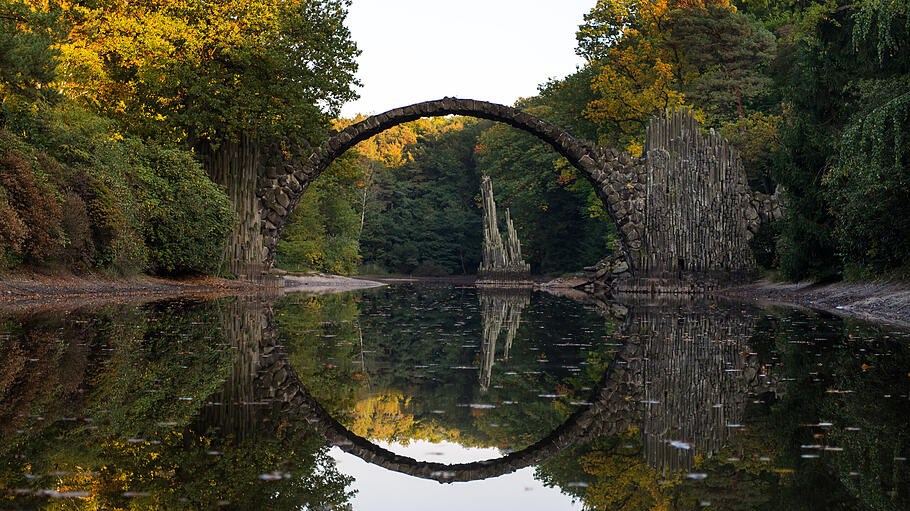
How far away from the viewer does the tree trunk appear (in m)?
23.3

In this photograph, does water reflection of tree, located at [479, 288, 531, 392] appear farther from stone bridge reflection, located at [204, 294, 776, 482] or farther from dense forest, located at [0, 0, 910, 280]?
dense forest, located at [0, 0, 910, 280]

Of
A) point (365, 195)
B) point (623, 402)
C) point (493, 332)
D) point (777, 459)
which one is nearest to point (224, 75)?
point (493, 332)

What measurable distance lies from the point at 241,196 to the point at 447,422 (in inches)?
773

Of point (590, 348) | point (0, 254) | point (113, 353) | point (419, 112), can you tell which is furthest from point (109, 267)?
point (590, 348)

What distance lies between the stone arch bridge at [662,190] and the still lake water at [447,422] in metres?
15.2

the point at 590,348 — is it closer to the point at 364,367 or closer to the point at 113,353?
the point at 364,367

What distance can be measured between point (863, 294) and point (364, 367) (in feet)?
40.7

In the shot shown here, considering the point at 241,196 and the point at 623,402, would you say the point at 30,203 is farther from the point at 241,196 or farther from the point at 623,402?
the point at 623,402

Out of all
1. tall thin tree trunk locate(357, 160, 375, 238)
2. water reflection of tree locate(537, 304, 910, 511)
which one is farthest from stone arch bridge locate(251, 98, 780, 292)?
tall thin tree trunk locate(357, 160, 375, 238)

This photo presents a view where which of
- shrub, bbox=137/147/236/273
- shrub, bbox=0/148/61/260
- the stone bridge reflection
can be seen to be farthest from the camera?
shrub, bbox=137/147/236/273

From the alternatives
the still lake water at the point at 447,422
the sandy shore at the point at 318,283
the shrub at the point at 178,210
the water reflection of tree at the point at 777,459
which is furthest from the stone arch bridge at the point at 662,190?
the water reflection of tree at the point at 777,459

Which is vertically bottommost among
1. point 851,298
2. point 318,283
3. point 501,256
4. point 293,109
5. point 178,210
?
point 318,283

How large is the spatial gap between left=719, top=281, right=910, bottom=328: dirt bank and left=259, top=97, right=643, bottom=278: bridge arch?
436cm

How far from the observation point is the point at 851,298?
16.2 meters
